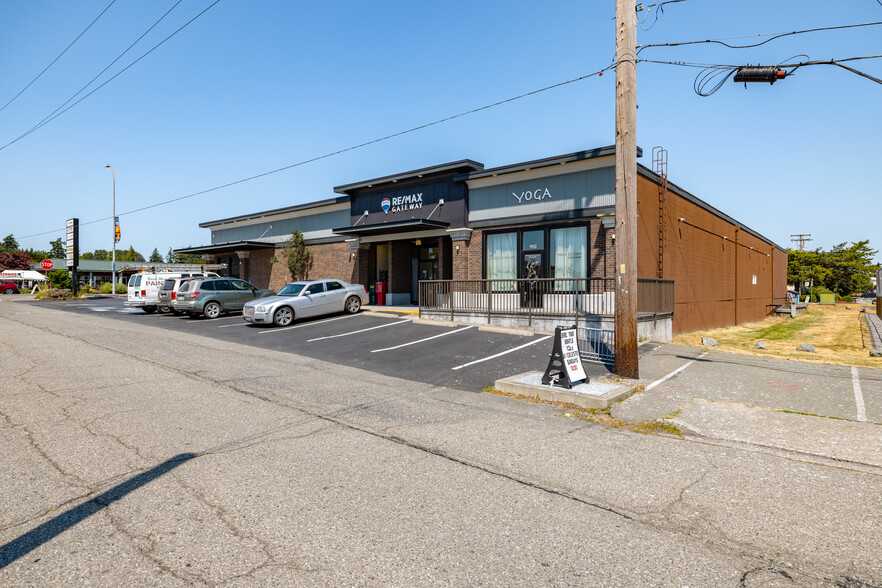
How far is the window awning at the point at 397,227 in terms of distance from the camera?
1993 cm

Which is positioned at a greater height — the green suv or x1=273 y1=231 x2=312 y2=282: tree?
x1=273 y1=231 x2=312 y2=282: tree

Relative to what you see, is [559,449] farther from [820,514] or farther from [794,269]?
[794,269]

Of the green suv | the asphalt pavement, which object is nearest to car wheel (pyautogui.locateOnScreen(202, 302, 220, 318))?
the green suv

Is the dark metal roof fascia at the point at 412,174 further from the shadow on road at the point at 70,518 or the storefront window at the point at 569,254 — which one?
the shadow on road at the point at 70,518

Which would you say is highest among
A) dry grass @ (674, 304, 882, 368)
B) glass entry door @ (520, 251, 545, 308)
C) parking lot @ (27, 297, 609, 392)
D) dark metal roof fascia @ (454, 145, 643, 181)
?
dark metal roof fascia @ (454, 145, 643, 181)

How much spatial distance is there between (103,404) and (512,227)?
574 inches

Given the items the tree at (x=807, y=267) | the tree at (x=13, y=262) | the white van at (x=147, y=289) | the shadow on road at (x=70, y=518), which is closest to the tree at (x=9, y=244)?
the tree at (x=13, y=262)

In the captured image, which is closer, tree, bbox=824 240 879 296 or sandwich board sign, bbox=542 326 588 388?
sandwich board sign, bbox=542 326 588 388

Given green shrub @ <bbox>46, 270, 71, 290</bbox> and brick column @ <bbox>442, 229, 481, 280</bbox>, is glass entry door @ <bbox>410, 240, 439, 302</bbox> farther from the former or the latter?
green shrub @ <bbox>46, 270, 71, 290</bbox>

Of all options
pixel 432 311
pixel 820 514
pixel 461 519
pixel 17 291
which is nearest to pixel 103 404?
pixel 461 519

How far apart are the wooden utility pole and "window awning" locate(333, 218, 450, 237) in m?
11.2

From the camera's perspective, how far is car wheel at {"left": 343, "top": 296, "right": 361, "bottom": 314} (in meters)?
20.2

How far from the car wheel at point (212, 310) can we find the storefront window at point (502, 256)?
11.5 m

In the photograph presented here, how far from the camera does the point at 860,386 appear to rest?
8727 millimetres
